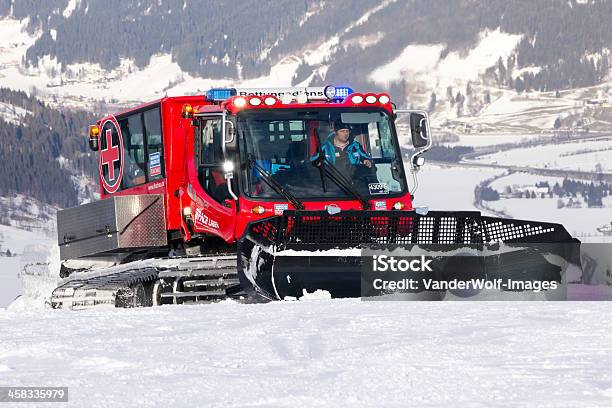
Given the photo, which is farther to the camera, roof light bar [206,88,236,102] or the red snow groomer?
roof light bar [206,88,236,102]

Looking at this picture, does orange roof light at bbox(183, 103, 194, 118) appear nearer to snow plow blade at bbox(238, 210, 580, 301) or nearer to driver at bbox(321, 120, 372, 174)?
driver at bbox(321, 120, 372, 174)

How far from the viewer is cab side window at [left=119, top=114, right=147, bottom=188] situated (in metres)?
15.9

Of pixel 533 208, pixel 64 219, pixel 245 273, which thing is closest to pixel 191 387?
pixel 245 273

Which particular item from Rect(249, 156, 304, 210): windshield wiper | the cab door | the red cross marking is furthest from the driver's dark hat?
the red cross marking

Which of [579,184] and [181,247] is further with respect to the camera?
[579,184]

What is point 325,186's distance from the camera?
13828 millimetres

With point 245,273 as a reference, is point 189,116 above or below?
above

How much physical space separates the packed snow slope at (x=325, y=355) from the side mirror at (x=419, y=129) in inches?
113

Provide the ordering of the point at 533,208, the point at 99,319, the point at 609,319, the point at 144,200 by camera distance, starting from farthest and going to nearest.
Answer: the point at 533,208 → the point at 144,200 → the point at 99,319 → the point at 609,319

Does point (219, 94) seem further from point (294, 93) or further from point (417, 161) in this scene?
point (417, 161)

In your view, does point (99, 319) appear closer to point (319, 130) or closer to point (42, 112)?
point (319, 130)

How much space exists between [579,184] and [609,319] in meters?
150

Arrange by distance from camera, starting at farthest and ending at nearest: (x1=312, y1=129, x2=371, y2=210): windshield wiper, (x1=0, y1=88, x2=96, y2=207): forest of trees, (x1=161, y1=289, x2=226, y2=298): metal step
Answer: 1. (x1=0, y1=88, x2=96, y2=207): forest of trees
2. (x1=312, y1=129, x2=371, y2=210): windshield wiper
3. (x1=161, y1=289, x2=226, y2=298): metal step

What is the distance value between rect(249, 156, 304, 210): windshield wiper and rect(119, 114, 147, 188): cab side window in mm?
2425
